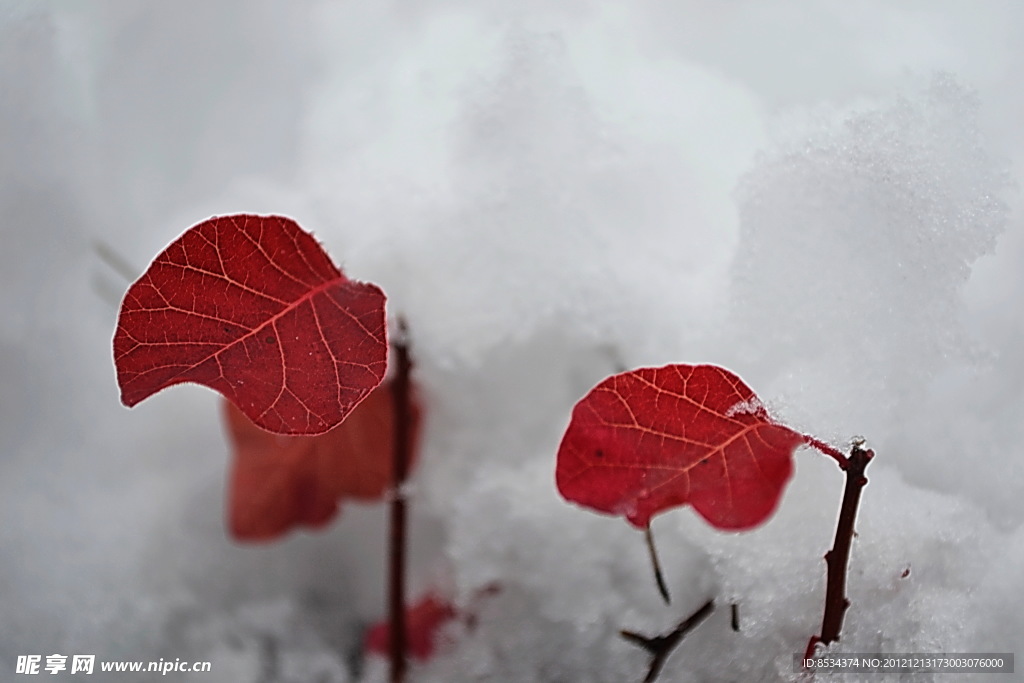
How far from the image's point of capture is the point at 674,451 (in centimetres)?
38

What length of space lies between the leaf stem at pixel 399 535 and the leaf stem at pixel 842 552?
0.24 meters

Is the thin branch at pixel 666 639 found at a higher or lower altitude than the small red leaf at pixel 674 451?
lower

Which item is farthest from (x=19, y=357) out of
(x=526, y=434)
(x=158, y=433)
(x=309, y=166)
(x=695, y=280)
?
(x=695, y=280)

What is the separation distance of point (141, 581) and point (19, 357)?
0.17m

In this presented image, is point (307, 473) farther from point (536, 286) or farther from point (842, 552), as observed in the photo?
point (842, 552)

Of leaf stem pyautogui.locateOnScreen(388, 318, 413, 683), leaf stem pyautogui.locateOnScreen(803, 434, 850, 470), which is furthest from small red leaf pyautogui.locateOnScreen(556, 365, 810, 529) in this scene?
leaf stem pyautogui.locateOnScreen(388, 318, 413, 683)

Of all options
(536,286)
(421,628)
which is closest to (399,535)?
(421,628)

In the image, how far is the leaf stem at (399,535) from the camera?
1.61 ft

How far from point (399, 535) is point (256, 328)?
0.61 feet

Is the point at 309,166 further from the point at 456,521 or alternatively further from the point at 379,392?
the point at 456,521

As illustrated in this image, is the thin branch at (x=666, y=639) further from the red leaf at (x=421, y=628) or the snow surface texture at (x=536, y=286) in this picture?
the red leaf at (x=421, y=628)

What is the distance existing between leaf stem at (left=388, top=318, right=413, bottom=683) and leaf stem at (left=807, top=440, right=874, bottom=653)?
24 centimetres

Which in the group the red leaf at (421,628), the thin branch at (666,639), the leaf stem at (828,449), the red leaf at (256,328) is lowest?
the thin branch at (666,639)

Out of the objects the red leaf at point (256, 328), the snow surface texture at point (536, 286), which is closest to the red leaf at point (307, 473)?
the snow surface texture at point (536, 286)
